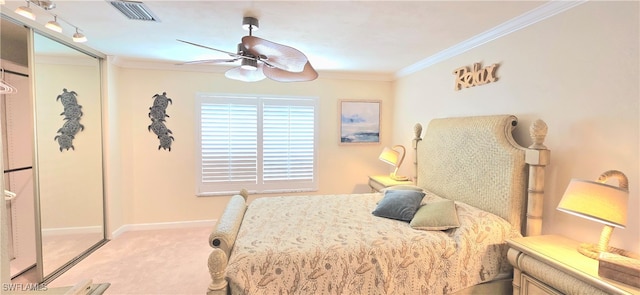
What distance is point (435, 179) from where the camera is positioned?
316 cm

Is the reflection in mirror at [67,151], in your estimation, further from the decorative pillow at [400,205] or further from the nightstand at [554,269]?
the nightstand at [554,269]

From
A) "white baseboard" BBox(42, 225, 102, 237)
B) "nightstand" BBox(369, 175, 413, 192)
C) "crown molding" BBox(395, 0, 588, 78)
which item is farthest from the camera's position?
"nightstand" BBox(369, 175, 413, 192)

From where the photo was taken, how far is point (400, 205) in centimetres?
256

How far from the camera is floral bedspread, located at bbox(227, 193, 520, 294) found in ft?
5.91

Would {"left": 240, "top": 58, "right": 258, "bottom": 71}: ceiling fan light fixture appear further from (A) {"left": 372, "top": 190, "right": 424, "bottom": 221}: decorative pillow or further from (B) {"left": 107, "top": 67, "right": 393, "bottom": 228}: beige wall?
(B) {"left": 107, "top": 67, "right": 393, "bottom": 228}: beige wall

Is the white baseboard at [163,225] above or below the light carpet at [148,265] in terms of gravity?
above

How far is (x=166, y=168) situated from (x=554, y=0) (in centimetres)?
445

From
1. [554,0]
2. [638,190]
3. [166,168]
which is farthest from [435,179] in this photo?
[166,168]

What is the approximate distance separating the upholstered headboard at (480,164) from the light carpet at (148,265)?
253 centimetres

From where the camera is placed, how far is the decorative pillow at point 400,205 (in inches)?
98.7

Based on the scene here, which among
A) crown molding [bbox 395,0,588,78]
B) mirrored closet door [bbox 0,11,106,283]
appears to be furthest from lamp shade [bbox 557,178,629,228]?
mirrored closet door [bbox 0,11,106,283]

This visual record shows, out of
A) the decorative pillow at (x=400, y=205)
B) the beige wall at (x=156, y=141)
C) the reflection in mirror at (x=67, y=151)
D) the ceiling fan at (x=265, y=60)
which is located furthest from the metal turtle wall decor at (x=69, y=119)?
the decorative pillow at (x=400, y=205)

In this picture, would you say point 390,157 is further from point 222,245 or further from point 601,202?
point 222,245

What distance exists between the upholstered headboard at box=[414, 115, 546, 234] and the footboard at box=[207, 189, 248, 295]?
6.67 feet
